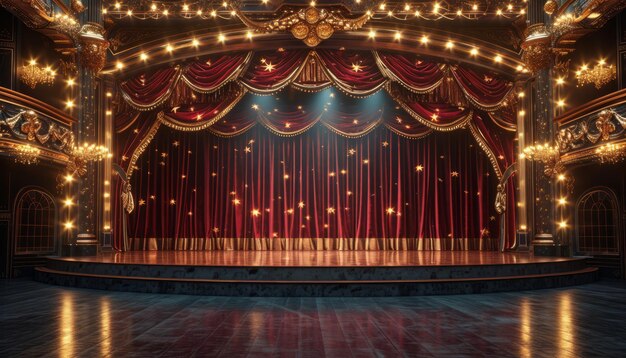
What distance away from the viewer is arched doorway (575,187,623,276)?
8.86m

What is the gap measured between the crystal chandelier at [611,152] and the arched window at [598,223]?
1392 millimetres

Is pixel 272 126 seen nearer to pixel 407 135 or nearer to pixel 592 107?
pixel 407 135

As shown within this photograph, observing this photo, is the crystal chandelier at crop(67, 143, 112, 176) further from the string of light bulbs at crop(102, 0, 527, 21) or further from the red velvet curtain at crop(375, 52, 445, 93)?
the red velvet curtain at crop(375, 52, 445, 93)

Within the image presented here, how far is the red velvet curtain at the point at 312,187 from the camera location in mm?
11609

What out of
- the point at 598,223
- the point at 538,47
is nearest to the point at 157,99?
the point at 538,47

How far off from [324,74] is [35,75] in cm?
481

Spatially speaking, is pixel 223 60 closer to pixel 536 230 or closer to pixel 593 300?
pixel 536 230

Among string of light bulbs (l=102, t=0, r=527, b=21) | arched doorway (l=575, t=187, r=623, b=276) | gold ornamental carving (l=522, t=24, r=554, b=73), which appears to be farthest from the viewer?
string of light bulbs (l=102, t=0, r=527, b=21)

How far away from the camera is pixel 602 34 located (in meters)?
8.89

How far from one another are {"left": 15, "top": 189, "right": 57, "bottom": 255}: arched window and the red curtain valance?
90.5 inches

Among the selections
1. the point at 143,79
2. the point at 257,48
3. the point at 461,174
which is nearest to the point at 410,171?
the point at 461,174

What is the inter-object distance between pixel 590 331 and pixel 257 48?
7.59 metres

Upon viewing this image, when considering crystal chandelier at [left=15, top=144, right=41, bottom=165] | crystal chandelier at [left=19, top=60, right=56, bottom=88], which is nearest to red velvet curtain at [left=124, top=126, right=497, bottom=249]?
crystal chandelier at [left=19, top=60, right=56, bottom=88]

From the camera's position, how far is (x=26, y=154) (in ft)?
26.0
